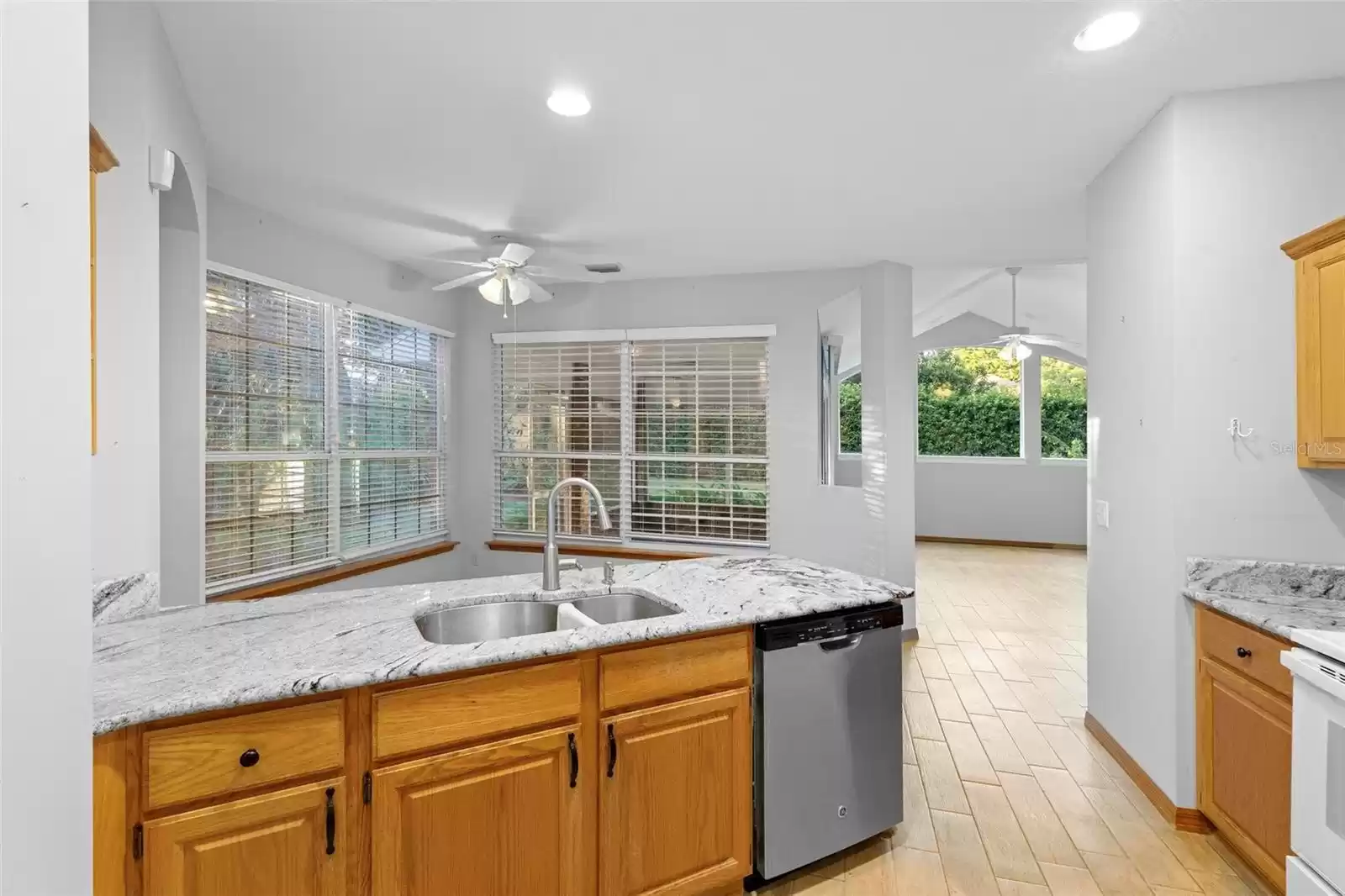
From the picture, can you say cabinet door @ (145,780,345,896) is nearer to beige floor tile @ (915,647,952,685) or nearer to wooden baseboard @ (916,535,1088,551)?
beige floor tile @ (915,647,952,685)

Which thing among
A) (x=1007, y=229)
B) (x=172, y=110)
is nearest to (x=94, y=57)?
(x=172, y=110)

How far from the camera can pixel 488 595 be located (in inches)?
86.0

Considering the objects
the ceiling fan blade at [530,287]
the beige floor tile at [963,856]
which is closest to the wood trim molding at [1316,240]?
the beige floor tile at [963,856]

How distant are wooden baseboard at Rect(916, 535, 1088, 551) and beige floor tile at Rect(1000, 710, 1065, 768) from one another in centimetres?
569

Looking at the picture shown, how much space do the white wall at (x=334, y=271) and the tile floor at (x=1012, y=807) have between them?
11.1ft

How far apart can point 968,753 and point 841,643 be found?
4.65 feet

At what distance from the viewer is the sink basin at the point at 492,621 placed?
2.09 metres

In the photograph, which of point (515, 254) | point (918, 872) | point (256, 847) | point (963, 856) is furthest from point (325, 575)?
point (963, 856)

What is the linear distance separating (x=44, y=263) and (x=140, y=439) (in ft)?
6.28

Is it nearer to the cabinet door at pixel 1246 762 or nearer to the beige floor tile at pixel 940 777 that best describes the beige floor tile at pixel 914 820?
the beige floor tile at pixel 940 777

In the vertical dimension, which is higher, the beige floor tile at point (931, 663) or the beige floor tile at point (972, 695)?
the beige floor tile at point (931, 663)

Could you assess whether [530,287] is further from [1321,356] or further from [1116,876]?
[1116,876]

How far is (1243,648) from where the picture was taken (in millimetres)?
2090

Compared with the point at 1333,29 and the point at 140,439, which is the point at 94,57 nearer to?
the point at 140,439
